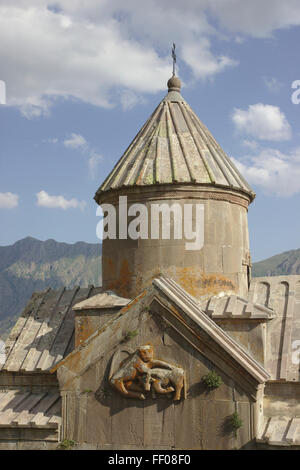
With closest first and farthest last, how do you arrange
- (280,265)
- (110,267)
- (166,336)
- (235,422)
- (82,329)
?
(235,422)
(166,336)
(82,329)
(110,267)
(280,265)

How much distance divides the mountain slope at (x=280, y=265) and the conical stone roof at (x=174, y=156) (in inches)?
6095

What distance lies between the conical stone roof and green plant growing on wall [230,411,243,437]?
376 cm

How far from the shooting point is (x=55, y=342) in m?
9.43

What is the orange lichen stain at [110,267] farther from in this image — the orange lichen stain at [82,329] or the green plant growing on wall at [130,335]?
the green plant growing on wall at [130,335]

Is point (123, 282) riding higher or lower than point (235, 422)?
higher

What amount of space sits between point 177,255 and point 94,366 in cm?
233

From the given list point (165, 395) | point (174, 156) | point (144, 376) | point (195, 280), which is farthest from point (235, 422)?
point (174, 156)

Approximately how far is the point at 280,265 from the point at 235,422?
6829 inches

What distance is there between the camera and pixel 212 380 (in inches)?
288

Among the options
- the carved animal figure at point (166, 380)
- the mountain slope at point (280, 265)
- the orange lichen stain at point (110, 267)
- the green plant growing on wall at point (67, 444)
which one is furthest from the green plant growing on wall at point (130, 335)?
the mountain slope at point (280, 265)

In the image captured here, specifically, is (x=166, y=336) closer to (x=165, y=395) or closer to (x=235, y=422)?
(x=165, y=395)
